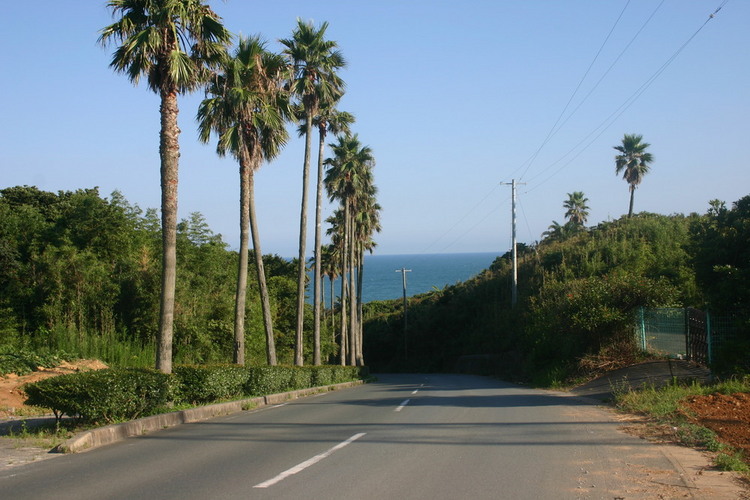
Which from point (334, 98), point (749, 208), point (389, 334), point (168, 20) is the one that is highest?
point (334, 98)

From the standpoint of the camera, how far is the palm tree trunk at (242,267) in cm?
2162

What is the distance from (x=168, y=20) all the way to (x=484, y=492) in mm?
13212

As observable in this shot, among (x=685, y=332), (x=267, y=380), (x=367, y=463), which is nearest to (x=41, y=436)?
(x=367, y=463)

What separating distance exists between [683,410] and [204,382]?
10.5 meters

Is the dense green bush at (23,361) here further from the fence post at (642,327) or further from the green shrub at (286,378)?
the fence post at (642,327)

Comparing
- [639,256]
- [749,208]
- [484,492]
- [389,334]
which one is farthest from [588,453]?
[389,334]

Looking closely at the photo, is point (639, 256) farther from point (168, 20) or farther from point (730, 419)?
point (168, 20)

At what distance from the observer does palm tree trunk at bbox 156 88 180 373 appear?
48.2 ft

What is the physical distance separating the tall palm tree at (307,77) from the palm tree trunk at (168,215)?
44.7 feet

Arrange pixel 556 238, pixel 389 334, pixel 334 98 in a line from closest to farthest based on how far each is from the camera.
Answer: pixel 334 98, pixel 556 238, pixel 389 334

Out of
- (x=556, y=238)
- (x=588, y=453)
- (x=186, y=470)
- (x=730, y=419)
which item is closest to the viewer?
(x=186, y=470)

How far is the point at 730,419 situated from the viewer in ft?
36.7

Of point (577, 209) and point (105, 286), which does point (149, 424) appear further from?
point (577, 209)

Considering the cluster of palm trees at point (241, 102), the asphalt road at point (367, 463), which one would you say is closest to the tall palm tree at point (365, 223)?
the cluster of palm trees at point (241, 102)
